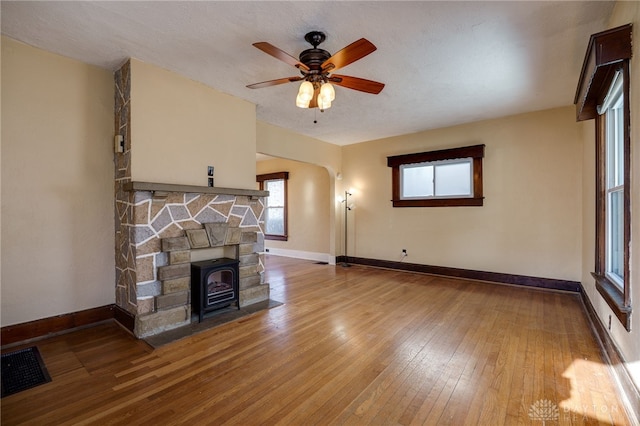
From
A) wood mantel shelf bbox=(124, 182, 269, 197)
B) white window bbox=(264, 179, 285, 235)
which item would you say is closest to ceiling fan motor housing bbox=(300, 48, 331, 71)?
wood mantel shelf bbox=(124, 182, 269, 197)

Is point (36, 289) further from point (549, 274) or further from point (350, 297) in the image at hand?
point (549, 274)

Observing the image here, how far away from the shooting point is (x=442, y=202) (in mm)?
5418

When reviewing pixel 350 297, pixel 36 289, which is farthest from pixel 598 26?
pixel 36 289

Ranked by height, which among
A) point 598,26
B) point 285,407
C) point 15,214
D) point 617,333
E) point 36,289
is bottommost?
point 285,407

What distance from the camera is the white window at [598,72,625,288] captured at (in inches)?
98.2

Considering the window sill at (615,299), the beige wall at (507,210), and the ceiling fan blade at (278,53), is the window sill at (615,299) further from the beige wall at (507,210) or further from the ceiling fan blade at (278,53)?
the ceiling fan blade at (278,53)

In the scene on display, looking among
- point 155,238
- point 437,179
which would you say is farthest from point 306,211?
point 155,238

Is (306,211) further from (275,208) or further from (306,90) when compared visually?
(306,90)

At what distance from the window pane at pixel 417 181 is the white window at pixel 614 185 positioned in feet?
9.52

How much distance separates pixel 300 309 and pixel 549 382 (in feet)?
8.06

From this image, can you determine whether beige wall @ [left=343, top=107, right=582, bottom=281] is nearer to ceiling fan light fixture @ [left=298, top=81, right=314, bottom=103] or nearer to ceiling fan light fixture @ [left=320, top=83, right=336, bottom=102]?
ceiling fan light fixture @ [left=320, top=83, right=336, bottom=102]

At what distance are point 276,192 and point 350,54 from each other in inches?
255

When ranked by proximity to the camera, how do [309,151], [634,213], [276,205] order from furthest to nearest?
1. [276,205]
2. [309,151]
3. [634,213]

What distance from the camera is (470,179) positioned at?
518 cm
